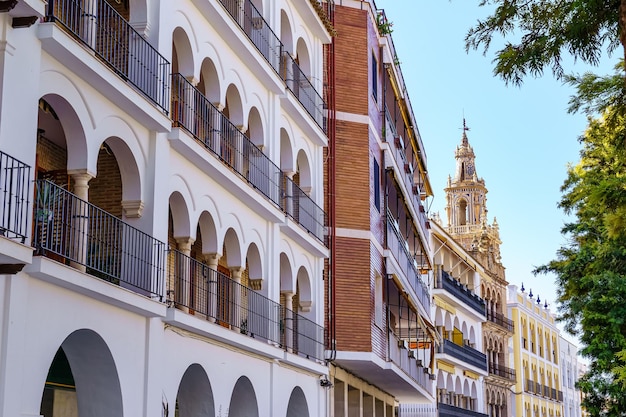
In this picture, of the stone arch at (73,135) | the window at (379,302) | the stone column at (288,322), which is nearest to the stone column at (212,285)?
the stone column at (288,322)

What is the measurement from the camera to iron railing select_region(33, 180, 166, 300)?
14266 millimetres

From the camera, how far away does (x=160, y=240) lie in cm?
1650

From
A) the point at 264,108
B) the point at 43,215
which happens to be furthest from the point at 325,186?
the point at 43,215

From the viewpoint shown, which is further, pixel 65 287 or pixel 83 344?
pixel 83 344

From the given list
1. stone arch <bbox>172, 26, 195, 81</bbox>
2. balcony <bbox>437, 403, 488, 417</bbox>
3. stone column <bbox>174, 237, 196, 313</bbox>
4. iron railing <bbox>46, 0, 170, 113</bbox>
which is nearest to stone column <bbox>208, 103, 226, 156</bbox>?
stone arch <bbox>172, 26, 195, 81</bbox>

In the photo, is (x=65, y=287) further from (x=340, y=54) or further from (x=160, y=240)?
(x=340, y=54)

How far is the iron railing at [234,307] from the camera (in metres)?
18.3

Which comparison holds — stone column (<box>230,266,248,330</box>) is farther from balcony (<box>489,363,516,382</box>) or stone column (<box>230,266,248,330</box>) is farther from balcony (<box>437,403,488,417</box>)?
Result: balcony (<box>489,363,516,382</box>)

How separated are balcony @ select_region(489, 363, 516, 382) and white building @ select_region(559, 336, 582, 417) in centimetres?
1688

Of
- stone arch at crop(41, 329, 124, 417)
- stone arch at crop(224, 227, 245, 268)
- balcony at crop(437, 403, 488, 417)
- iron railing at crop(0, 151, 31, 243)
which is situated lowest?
stone arch at crop(41, 329, 124, 417)

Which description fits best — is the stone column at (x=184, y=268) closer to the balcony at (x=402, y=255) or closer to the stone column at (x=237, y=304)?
the stone column at (x=237, y=304)

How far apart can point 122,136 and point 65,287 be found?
9.87 feet

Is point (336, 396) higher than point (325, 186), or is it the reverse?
point (325, 186)

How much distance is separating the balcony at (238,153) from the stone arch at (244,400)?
398cm
